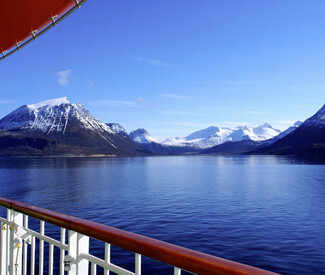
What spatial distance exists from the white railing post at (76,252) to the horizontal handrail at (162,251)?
119mm

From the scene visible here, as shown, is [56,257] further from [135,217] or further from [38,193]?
[38,193]

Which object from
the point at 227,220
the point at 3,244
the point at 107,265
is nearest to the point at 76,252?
the point at 107,265

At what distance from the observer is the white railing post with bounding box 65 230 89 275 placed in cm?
283

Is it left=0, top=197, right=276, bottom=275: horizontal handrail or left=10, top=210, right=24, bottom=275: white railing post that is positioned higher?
left=0, top=197, right=276, bottom=275: horizontal handrail

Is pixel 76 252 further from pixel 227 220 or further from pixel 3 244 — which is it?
pixel 227 220

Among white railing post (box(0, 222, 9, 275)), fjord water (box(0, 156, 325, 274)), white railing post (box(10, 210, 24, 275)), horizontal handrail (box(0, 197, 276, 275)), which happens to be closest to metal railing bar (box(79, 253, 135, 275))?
horizontal handrail (box(0, 197, 276, 275))

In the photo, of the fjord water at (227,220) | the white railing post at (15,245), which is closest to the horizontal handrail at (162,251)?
the white railing post at (15,245)

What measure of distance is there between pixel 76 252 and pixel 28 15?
256 centimetres

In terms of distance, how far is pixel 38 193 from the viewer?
142 feet

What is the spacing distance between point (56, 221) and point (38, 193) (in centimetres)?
4388

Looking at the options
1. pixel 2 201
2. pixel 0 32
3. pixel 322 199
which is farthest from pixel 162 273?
pixel 322 199

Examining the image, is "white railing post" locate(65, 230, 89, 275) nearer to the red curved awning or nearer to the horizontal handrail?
the horizontal handrail

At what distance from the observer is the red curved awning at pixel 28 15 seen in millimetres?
3395

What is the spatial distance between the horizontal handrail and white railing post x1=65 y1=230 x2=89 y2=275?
119mm
